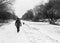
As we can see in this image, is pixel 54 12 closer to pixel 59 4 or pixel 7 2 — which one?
pixel 59 4

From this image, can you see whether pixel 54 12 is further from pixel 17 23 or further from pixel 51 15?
pixel 17 23

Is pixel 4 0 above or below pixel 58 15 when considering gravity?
above

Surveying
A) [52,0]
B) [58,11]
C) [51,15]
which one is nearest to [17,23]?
[58,11]

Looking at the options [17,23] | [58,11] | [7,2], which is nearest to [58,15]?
[58,11]

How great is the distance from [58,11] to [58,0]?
3236mm

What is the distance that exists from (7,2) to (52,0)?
15.8 meters

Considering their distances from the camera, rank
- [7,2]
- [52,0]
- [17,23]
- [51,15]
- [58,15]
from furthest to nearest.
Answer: [52,0] < [51,15] < [58,15] < [7,2] < [17,23]

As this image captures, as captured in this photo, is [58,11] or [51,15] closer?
[58,11]

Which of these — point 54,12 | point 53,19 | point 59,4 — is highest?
point 59,4

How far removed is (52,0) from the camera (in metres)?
A: 37.2

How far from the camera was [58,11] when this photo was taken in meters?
31.2

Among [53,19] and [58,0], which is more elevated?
[58,0]

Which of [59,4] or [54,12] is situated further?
[54,12]

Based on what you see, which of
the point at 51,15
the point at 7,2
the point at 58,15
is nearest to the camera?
the point at 7,2
